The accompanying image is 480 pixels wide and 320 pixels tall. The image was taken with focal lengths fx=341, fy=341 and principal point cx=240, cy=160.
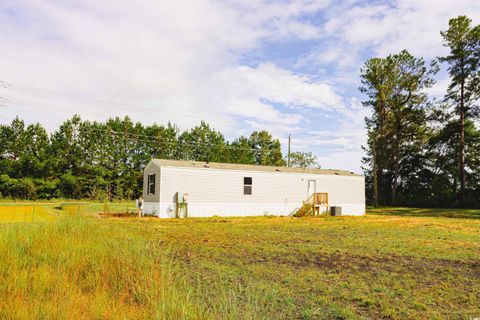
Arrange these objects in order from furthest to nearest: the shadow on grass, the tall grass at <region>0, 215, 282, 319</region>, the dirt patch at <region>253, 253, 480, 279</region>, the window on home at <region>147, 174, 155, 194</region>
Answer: the shadow on grass
the window on home at <region>147, 174, 155, 194</region>
the dirt patch at <region>253, 253, 480, 279</region>
the tall grass at <region>0, 215, 282, 319</region>

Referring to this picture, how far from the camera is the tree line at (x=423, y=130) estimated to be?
29141 mm

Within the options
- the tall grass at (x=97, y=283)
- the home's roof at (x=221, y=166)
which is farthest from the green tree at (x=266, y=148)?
the tall grass at (x=97, y=283)

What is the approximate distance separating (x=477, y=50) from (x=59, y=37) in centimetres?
3123

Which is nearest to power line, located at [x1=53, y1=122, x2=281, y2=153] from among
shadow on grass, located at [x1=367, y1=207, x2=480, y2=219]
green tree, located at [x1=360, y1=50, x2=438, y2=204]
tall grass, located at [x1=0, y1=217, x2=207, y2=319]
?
green tree, located at [x1=360, y1=50, x2=438, y2=204]

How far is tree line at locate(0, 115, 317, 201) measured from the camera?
31.6m

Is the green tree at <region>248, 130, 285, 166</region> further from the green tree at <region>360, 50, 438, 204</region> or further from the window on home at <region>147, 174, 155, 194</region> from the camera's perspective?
the window on home at <region>147, 174, 155, 194</region>

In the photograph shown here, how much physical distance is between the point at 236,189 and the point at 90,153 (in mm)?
→ 21137

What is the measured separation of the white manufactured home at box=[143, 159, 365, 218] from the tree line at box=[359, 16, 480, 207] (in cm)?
928

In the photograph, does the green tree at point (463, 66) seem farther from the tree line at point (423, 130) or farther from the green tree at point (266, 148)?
the green tree at point (266, 148)

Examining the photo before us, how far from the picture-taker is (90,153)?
34969 millimetres

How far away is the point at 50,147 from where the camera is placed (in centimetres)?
3344

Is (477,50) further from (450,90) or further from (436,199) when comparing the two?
(436,199)

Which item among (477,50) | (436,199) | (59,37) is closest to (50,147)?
(59,37)

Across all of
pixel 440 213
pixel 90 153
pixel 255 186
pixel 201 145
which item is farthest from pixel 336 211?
pixel 90 153
